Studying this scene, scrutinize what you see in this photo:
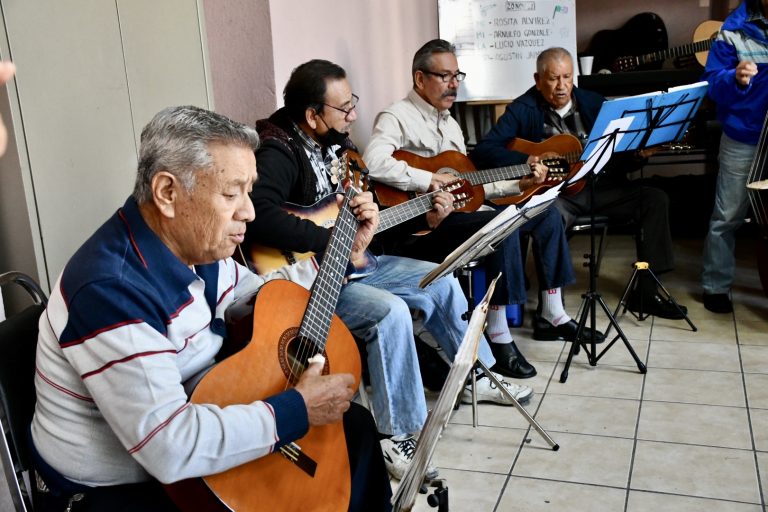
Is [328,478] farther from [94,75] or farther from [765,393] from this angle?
[765,393]

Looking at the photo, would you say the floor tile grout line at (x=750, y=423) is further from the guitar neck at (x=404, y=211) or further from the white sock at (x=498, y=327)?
the guitar neck at (x=404, y=211)

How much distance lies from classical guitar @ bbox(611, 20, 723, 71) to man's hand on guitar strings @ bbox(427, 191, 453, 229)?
305 centimetres

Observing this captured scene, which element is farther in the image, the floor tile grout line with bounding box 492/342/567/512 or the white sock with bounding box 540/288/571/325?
the white sock with bounding box 540/288/571/325

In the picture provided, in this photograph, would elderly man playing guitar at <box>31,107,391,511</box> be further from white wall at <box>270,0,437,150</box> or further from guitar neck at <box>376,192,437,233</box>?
white wall at <box>270,0,437,150</box>

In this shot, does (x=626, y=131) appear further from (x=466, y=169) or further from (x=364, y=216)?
(x=364, y=216)

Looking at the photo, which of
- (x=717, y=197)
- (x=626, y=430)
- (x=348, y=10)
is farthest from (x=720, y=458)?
(x=348, y=10)

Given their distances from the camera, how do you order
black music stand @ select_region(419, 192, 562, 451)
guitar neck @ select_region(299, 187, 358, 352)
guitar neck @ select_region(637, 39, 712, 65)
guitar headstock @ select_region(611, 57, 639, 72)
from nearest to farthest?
guitar neck @ select_region(299, 187, 358, 352), black music stand @ select_region(419, 192, 562, 451), guitar neck @ select_region(637, 39, 712, 65), guitar headstock @ select_region(611, 57, 639, 72)

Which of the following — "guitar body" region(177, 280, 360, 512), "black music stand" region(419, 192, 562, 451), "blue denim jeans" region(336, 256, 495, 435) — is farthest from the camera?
"blue denim jeans" region(336, 256, 495, 435)

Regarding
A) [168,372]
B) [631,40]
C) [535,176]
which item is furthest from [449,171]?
[631,40]

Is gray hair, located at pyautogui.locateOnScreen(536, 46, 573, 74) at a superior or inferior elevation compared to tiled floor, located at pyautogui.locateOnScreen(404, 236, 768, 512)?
superior

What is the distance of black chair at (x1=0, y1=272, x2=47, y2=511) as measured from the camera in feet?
4.00

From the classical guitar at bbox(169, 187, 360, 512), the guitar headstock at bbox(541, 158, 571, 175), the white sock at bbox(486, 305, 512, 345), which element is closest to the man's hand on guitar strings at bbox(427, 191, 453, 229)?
the white sock at bbox(486, 305, 512, 345)

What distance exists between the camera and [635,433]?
247cm

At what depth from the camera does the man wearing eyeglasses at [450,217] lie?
299 centimetres
